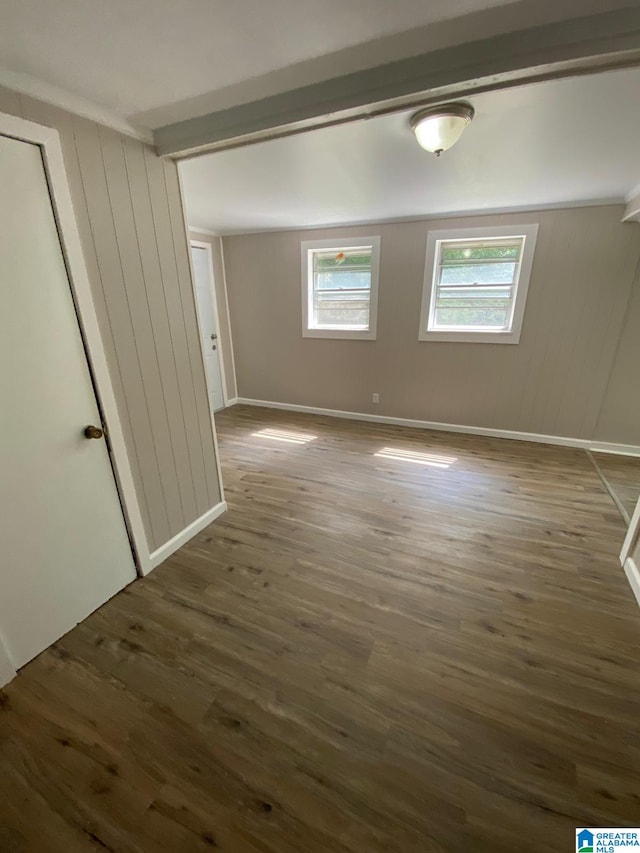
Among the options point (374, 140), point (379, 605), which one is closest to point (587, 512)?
point (379, 605)

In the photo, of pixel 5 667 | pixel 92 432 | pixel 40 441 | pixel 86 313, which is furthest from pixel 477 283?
pixel 5 667

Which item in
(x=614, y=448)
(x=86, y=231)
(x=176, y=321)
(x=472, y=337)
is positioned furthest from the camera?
(x=472, y=337)

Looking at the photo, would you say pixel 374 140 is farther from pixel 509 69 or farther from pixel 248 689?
pixel 248 689

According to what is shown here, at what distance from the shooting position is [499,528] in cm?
243

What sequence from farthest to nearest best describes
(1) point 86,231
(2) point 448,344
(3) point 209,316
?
(3) point 209,316 < (2) point 448,344 < (1) point 86,231

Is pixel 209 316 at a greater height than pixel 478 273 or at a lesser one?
lesser

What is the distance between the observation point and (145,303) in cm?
183

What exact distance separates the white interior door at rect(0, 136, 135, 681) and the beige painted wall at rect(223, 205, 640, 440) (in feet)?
10.9

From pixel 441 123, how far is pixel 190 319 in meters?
1.64

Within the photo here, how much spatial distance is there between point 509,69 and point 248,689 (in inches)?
97.4

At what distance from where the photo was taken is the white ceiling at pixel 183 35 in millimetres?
969

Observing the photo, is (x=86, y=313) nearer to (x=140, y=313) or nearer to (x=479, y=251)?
(x=140, y=313)

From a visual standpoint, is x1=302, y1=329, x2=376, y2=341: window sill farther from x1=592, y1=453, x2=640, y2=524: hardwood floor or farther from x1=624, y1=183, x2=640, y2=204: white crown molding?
x1=592, y1=453, x2=640, y2=524: hardwood floor

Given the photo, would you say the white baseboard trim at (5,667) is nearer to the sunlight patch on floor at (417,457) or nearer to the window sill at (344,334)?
the sunlight patch on floor at (417,457)
